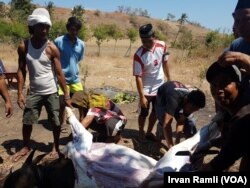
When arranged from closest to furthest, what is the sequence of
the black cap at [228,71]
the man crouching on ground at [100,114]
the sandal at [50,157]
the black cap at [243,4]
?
the black cap at [228,71] → the black cap at [243,4] → the sandal at [50,157] → the man crouching on ground at [100,114]

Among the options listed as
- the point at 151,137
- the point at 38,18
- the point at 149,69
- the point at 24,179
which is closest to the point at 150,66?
the point at 149,69

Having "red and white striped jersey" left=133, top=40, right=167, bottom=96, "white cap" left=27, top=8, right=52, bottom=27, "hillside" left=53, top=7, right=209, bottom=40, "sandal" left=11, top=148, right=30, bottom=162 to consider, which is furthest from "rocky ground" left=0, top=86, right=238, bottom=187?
"hillside" left=53, top=7, right=209, bottom=40

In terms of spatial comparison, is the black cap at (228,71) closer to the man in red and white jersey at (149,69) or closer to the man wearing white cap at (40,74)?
the man wearing white cap at (40,74)

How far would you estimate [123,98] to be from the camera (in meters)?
7.85

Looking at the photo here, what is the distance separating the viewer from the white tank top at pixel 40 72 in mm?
4523

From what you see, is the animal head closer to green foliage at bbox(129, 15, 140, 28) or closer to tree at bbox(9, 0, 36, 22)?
tree at bbox(9, 0, 36, 22)

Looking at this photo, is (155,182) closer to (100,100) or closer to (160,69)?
(100,100)

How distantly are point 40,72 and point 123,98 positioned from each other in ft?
A: 11.1

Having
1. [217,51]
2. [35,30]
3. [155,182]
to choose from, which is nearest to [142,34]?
[35,30]

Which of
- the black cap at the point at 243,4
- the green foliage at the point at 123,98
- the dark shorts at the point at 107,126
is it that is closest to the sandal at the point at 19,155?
the dark shorts at the point at 107,126

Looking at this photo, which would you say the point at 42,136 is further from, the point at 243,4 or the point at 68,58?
the point at 243,4

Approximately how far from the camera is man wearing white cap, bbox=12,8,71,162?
4.45 m

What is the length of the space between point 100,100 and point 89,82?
276 inches

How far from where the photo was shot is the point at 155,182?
257 centimetres
